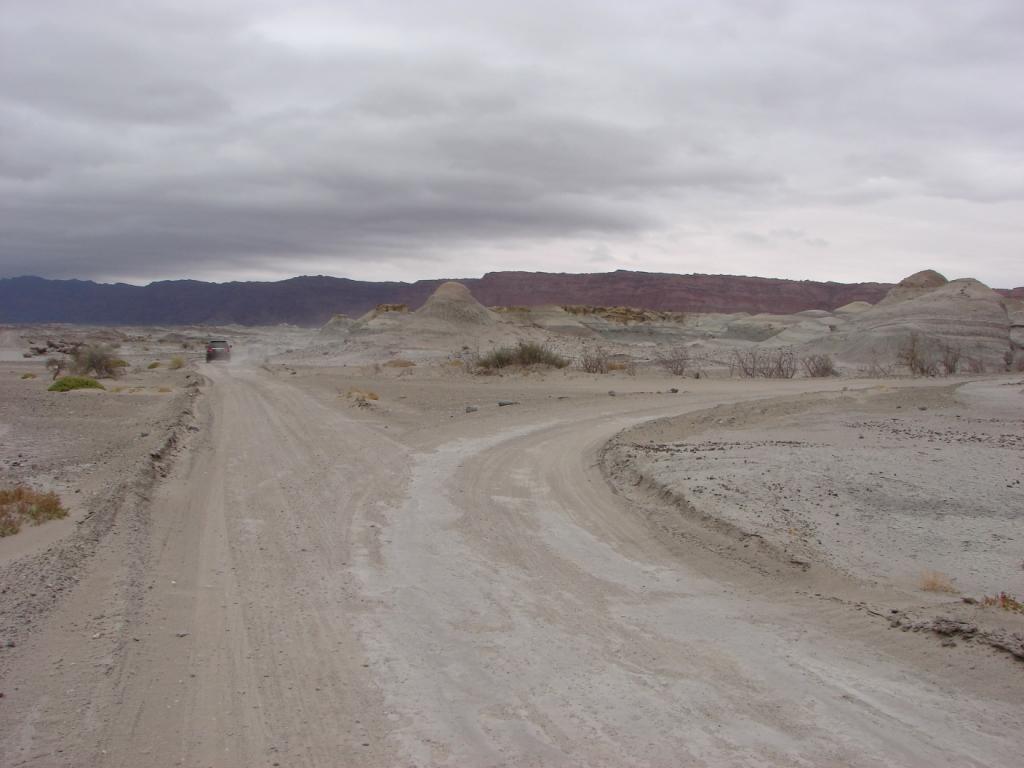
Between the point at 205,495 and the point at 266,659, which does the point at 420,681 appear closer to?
the point at 266,659

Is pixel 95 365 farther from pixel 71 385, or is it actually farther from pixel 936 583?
pixel 936 583

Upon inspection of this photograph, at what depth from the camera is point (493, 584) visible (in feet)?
26.3

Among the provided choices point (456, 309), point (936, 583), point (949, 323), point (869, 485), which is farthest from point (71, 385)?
point (949, 323)

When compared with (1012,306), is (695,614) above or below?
below

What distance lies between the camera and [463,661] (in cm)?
609

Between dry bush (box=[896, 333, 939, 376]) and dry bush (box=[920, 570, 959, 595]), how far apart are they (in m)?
32.8

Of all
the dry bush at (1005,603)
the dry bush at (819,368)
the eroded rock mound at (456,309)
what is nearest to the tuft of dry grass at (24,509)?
the dry bush at (1005,603)

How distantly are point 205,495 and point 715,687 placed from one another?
27.7ft

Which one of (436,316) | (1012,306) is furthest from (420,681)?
(1012,306)

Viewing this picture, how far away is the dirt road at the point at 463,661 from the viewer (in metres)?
4.86

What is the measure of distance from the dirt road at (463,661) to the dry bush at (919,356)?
32459 mm

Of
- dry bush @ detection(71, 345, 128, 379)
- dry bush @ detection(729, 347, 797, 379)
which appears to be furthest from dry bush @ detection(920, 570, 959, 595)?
dry bush @ detection(71, 345, 128, 379)

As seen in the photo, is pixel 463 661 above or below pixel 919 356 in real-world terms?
below

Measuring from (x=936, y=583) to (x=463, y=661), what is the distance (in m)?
4.31
